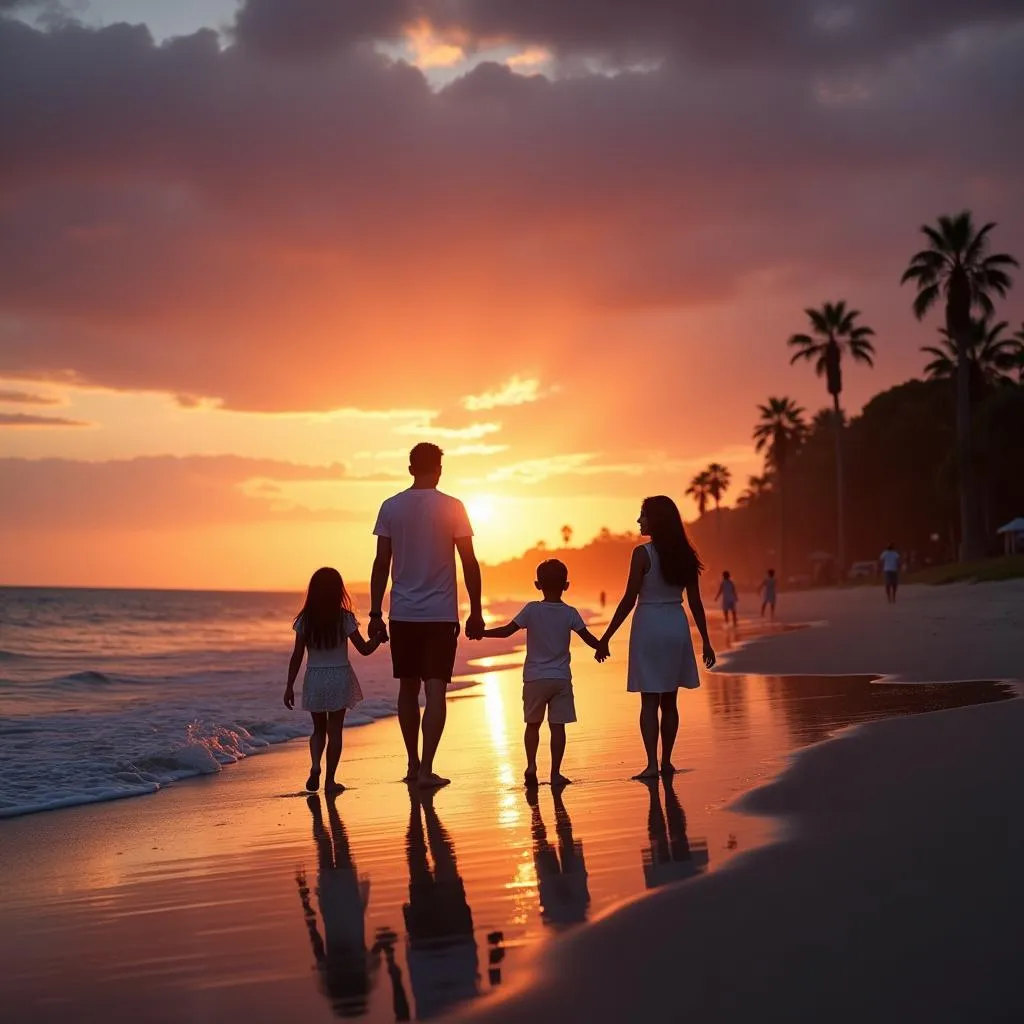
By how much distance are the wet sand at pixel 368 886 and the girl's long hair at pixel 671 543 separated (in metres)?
1.35

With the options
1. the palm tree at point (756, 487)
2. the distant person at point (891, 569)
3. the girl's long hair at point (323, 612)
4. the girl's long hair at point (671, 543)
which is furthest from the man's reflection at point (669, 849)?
the palm tree at point (756, 487)

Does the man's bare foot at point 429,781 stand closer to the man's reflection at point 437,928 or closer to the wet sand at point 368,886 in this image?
the wet sand at point 368,886

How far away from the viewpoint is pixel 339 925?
179 inches

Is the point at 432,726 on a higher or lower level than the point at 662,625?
lower

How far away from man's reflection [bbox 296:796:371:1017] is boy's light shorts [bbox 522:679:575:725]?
6.56 feet

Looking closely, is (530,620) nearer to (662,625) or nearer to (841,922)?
(662,625)

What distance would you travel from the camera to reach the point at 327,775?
8625mm

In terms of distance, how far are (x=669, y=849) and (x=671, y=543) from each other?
3065mm

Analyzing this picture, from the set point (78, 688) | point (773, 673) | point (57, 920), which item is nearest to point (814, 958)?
point (57, 920)

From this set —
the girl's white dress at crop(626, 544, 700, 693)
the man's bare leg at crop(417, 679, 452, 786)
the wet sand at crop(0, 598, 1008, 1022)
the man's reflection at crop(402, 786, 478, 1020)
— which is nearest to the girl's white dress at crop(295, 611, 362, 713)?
the wet sand at crop(0, 598, 1008, 1022)

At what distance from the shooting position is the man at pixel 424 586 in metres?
8.09

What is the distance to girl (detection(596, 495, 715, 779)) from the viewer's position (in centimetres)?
809

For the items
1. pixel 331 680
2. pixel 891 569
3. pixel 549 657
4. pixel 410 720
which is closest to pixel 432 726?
pixel 410 720

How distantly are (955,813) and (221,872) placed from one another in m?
A: 3.55
